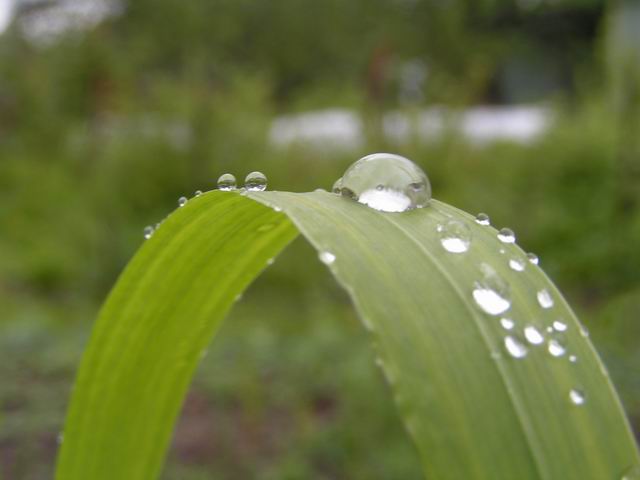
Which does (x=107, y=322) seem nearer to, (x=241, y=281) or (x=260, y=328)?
(x=241, y=281)

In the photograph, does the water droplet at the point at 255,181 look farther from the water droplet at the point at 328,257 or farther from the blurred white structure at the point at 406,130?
the blurred white structure at the point at 406,130

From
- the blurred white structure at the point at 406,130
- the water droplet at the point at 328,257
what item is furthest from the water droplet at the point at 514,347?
the blurred white structure at the point at 406,130

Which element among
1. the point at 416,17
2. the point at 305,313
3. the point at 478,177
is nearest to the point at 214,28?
the point at 416,17

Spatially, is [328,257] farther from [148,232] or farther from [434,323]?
[148,232]

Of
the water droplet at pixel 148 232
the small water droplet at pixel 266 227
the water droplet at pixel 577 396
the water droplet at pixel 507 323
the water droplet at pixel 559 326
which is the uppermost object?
the water droplet at pixel 148 232

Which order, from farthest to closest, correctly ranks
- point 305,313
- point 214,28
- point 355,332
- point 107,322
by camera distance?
point 214,28 < point 305,313 < point 355,332 < point 107,322

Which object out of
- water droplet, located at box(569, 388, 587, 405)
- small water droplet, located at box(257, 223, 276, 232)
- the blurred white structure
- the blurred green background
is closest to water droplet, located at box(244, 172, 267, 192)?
small water droplet, located at box(257, 223, 276, 232)
